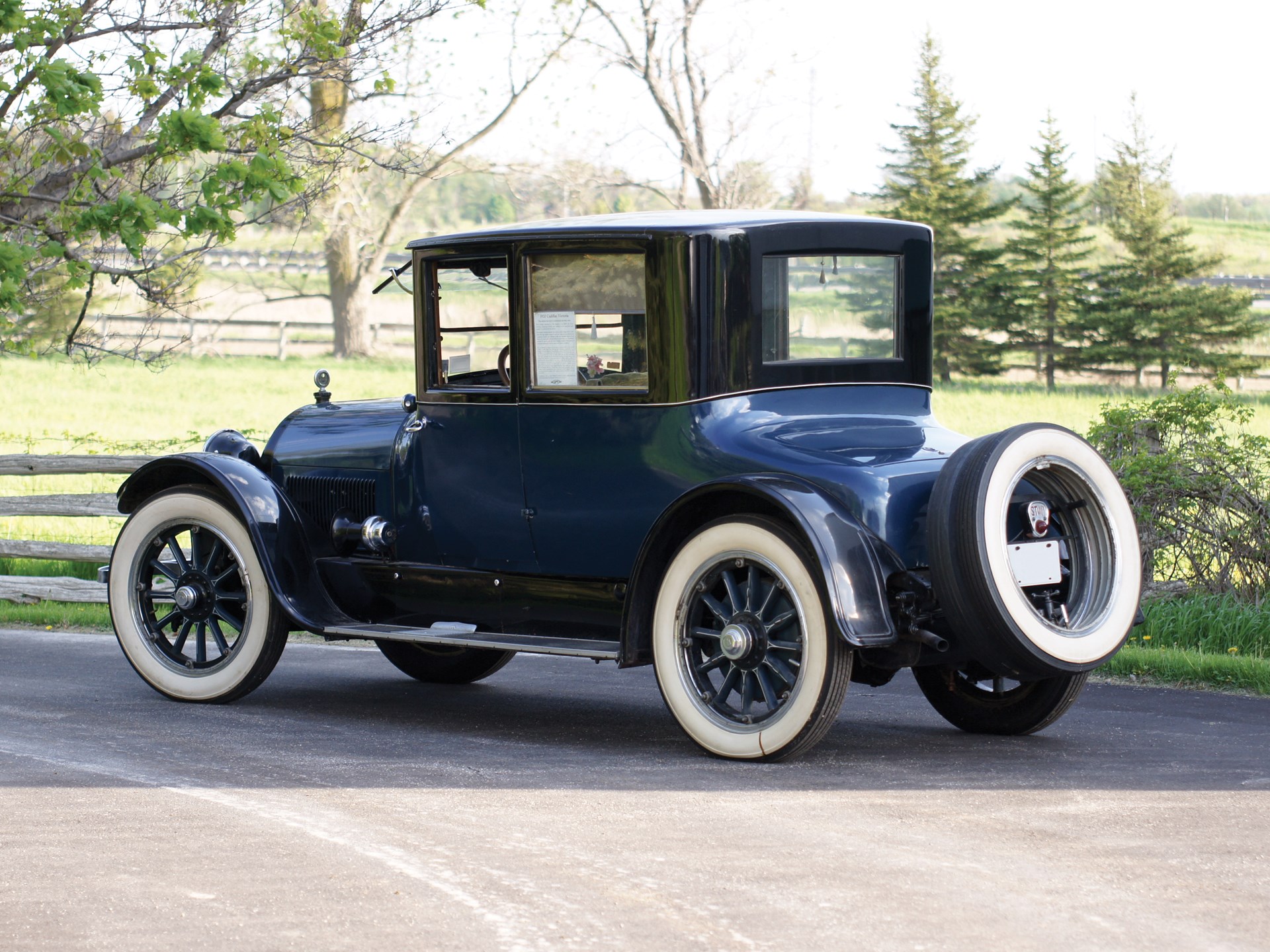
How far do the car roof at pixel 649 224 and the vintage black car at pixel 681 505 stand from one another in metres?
0.02

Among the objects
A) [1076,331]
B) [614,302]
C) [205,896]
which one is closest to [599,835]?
[205,896]

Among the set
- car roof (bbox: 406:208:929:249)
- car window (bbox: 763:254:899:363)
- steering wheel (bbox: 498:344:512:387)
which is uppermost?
car roof (bbox: 406:208:929:249)

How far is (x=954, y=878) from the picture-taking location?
4582 millimetres

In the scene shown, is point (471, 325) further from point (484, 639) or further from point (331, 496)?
point (484, 639)

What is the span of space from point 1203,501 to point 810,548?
462 cm

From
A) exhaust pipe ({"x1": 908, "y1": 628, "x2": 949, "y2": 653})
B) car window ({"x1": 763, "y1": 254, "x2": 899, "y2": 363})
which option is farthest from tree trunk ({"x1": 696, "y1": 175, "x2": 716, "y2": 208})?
exhaust pipe ({"x1": 908, "y1": 628, "x2": 949, "y2": 653})

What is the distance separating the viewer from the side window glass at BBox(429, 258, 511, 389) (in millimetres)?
7039

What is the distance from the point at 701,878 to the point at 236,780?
2109 mm

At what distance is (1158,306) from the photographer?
3597 cm

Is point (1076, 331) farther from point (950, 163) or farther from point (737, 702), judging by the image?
point (737, 702)

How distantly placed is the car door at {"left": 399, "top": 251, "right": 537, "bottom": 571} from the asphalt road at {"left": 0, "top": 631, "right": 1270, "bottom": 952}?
81 cm

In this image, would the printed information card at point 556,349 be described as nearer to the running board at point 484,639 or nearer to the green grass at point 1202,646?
the running board at point 484,639

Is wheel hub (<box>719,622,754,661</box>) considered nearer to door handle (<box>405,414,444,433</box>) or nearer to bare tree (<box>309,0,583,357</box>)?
door handle (<box>405,414,444,433</box>)

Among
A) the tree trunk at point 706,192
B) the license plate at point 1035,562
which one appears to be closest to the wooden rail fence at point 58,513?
the license plate at point 1035,562
